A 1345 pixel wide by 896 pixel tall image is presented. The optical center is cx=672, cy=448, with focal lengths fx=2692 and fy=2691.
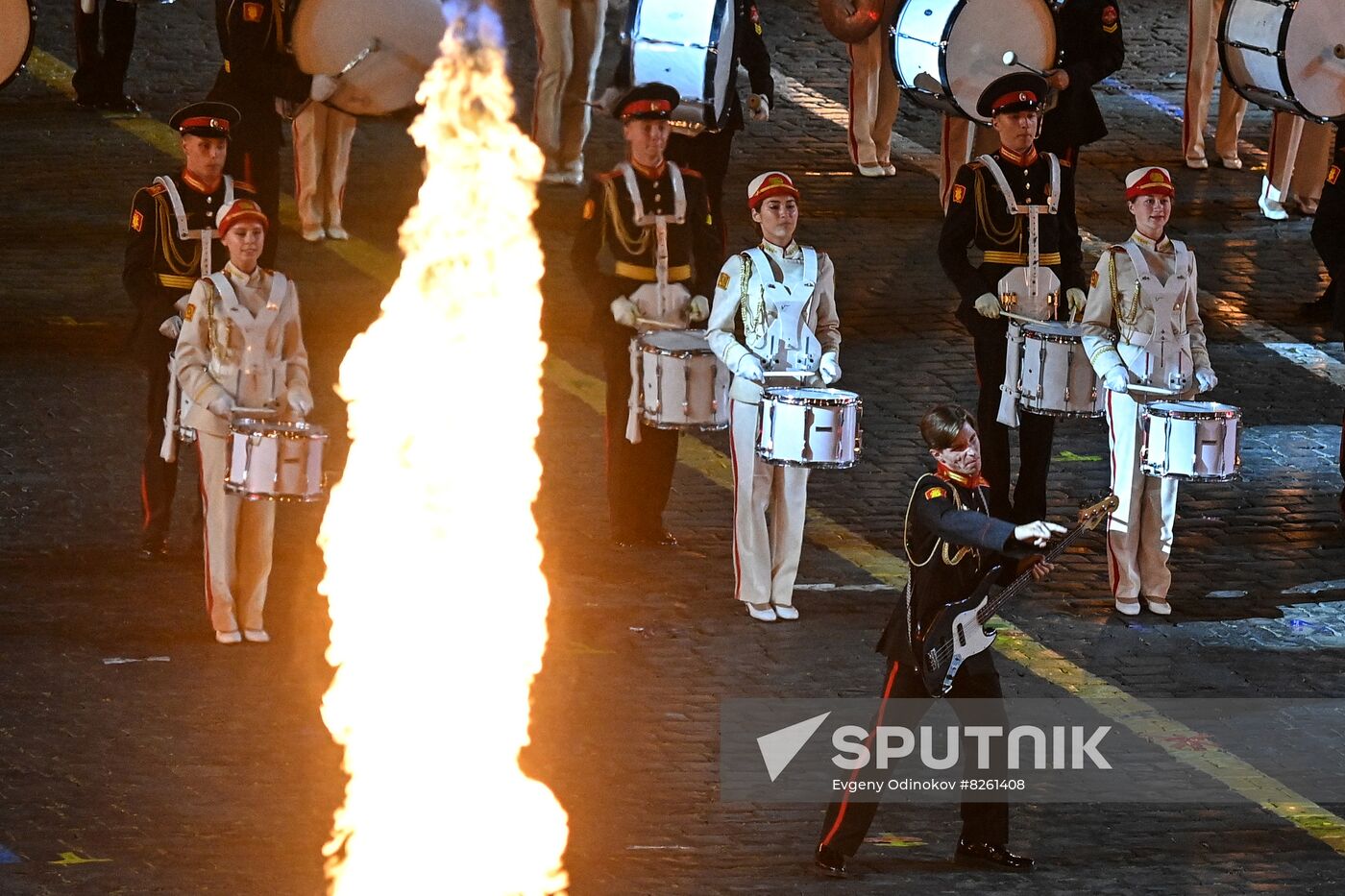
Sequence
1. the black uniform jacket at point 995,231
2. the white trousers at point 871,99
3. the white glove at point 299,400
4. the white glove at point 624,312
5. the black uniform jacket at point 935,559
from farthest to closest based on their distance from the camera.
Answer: the white trousers at point 871,99 → the black uniform jacket at point 995,231 → the white glove at point 624,312 → the white glove at point 299,400 → the black uniform jacket at point 935,559

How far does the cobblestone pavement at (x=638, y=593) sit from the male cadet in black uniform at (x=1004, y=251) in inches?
27.5

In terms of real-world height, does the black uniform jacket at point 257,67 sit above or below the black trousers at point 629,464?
above

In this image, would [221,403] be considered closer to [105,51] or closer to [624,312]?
[624,312]

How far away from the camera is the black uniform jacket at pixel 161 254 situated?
45.8 feet

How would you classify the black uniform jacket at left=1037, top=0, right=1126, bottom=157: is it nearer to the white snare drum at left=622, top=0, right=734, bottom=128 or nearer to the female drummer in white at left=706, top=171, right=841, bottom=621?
the white snare drum at left=622, top=0, right=734, bottom=128

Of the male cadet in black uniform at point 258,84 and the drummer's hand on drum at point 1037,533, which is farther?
the male cadet in black uniform at point 258,84

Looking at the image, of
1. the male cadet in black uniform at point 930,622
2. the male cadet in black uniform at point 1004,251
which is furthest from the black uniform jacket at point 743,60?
the male cadet in black uniform at point 930,622

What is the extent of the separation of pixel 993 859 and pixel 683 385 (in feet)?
12.3

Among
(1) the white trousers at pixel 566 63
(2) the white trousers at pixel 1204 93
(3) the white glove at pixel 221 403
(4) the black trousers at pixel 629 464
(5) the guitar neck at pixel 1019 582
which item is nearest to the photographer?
(5) the guitar neck at pixel 1019 582

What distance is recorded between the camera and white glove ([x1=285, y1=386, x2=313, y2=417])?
13234mm

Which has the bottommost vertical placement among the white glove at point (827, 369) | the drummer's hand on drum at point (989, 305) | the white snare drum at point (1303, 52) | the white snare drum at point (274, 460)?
the white snare drum at point (274, 460)

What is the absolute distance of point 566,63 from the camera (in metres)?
20.2

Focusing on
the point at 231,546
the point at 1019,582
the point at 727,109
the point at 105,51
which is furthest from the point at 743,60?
the point at 1019,582

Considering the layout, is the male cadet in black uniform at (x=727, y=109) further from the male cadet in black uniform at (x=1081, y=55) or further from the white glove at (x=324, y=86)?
the white glove at (x=324, y=86)
